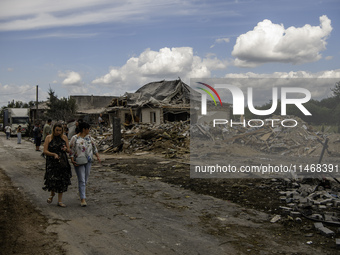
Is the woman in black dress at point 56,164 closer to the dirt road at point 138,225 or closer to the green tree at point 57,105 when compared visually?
the dirt road at point 138,225

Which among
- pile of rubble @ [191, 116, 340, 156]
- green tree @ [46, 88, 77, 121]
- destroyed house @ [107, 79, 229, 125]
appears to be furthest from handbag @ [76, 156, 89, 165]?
green tree @ [46, 88, 77, 121]

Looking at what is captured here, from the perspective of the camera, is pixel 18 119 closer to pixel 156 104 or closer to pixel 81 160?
pixel 156 104

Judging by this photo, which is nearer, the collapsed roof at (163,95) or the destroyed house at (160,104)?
the destroyed house at (160,104)

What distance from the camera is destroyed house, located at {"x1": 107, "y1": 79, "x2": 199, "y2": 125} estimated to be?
35625 mm

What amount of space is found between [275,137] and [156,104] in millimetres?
16560

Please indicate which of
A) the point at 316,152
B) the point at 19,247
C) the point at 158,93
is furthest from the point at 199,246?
the point at 158,93

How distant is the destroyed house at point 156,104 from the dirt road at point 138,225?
86.6 ft

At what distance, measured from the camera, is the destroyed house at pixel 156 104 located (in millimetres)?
35625

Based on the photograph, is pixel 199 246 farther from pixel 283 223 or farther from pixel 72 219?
pixel 72 219

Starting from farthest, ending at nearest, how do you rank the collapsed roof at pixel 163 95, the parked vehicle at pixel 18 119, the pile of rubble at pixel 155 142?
the parked vehicle at pixel 18 119 < the collapsed roof at pixel 163 95 < the pile of rubble at pixel 155 142

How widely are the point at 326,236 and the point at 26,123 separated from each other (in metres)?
43.2

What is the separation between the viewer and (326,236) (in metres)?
5.41

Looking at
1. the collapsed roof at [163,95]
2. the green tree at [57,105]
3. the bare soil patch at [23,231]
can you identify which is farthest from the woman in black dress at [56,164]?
the green tree at [57,105]

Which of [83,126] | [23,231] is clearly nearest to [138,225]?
[23,231]
